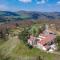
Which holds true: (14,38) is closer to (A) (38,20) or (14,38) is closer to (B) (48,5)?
(A) (38,20)

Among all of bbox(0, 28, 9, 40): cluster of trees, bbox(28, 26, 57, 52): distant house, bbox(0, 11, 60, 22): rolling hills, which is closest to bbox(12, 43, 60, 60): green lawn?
bbox(28, 26, 57, 52): distant house

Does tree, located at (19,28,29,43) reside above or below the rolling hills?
below

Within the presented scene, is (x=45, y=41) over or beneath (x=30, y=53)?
over

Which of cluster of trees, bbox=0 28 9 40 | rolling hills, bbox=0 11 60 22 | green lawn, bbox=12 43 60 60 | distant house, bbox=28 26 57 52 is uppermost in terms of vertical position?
rolling hills, bbox=0 11 60 22

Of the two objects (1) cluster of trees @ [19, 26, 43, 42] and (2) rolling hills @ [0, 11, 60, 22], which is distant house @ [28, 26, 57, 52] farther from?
(2) rolling hills @ [0, 11, 60, 22]

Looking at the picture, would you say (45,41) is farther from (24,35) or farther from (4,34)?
(4,34)

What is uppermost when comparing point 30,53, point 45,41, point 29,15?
point 29,15

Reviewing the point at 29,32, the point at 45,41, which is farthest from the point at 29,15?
the point at 45,41

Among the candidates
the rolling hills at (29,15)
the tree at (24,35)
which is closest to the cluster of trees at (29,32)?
the tree at (24,35)

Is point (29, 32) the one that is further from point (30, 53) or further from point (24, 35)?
point (30, 53)

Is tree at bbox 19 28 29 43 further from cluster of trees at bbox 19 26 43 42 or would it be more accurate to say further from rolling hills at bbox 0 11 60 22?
rolling hills at bbox 0 11 60 22
